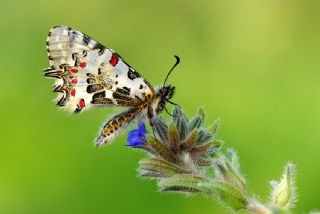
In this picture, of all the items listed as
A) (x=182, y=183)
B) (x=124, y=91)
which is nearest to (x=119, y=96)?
(x=124, y=91)

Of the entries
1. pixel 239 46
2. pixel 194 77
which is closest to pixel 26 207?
pixel 194 77

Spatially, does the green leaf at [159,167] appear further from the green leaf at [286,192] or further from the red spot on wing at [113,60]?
the red spot on wing at [113,60]

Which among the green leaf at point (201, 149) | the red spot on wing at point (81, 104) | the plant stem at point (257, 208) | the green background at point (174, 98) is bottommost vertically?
the plant stem at point (257, 208)

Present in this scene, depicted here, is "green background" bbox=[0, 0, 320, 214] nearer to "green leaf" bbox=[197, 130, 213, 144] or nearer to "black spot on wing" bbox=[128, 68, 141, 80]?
"black spot on wing" bbox=[128, 68, 141, 80]

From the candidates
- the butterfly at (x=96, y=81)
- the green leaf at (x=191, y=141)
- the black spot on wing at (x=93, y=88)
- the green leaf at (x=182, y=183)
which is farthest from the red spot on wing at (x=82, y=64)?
the green leaf at (x=182, y=183)

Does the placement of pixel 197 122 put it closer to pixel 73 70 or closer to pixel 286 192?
pixel 286 192

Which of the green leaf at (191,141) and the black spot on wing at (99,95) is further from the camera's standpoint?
the black spot on wing at (99,95)
